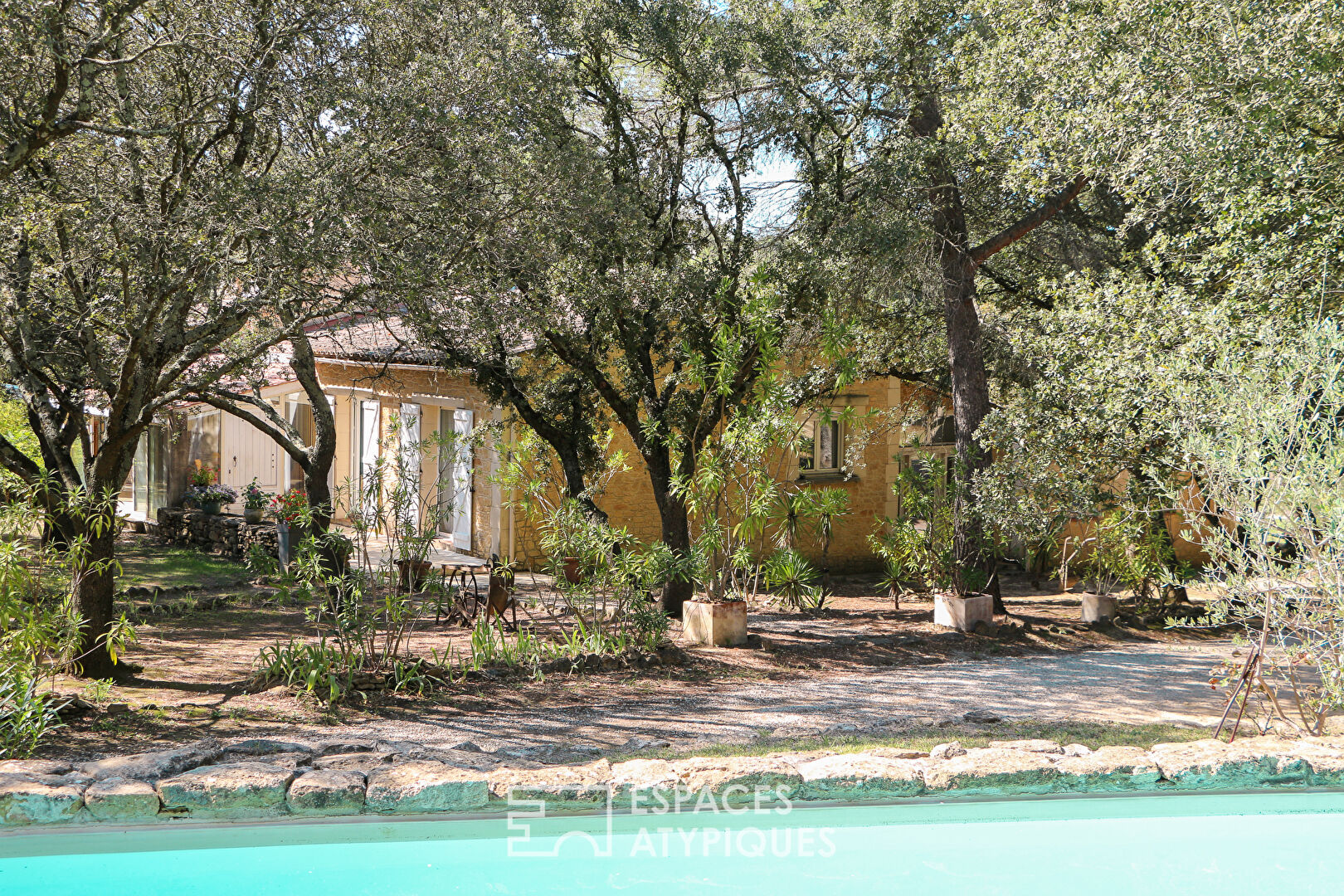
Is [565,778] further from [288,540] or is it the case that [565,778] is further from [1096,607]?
[288,540]

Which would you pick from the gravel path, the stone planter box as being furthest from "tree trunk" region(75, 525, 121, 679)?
the stone planter box

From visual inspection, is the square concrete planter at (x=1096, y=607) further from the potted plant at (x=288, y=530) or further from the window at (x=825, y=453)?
the potted plant at (x=288, y=530)

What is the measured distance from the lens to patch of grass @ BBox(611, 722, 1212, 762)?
19.8ft

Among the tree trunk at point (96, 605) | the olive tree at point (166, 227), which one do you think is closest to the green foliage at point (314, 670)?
the tree trunk at point (96, 605)

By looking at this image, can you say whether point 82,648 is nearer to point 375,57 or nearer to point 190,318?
point 190,318

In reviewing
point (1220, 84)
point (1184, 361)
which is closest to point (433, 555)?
point (1184, 361)

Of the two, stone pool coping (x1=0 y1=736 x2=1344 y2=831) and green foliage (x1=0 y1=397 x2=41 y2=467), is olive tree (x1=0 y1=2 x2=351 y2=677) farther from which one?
green foliage (x1=0 y1=397 x2=41 y2=467)

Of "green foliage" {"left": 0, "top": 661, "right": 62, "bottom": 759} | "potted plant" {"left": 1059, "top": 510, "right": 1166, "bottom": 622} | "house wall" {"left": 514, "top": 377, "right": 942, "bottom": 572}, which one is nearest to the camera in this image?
"green foliage" {"left": 0, "top": 661, "right": 62, "bottom": 759}

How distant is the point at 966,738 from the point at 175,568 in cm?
→ 1133

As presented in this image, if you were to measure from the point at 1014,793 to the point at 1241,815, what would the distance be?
126 cm

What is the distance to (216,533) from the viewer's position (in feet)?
51.4

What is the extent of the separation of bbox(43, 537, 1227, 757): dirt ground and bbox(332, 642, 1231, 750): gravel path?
1.3 inches

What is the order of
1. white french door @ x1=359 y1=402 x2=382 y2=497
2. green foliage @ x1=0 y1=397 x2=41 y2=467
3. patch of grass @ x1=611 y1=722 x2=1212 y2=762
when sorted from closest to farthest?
patch of grass @ x1=611 y1=722 x2=1212 y2=762 → green foliage @ x1=0 y1=397 x2=41 y2=467 → white french door @ x1=359 y1=402 x2=382 y2=497

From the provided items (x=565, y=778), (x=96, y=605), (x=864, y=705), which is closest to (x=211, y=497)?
Result: (x=96, y=605)
